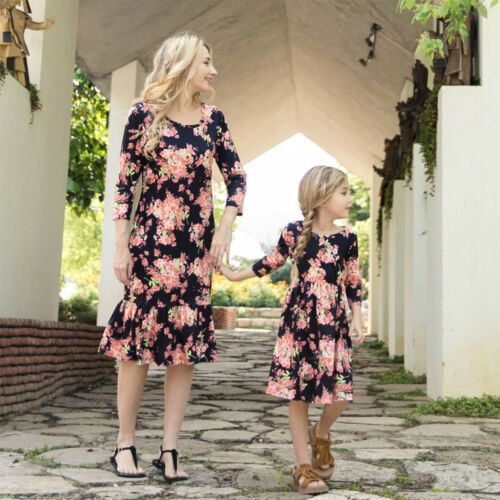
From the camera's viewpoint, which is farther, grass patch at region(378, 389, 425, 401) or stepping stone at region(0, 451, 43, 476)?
grass patch at region(378, 389, 425, 401)

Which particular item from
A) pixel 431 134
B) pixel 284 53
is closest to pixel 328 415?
pixel 431 134

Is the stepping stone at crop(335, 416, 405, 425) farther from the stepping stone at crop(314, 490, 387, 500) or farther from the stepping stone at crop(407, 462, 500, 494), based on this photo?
the stepping stone at crop(314, 490, 387, 500)

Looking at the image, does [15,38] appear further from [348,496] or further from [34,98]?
[348,496]

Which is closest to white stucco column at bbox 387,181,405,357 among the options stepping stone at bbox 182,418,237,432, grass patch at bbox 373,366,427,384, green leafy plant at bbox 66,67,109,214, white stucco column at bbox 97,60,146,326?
grass patch at bbox 373,366,427,384

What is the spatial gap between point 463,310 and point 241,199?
2292mm

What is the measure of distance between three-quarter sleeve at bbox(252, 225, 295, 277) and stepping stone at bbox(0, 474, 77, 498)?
99cm

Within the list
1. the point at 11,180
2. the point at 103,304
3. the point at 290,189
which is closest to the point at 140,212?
the point at 11,180

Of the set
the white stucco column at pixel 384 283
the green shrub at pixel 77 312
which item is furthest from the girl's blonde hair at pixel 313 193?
the green shrub at pixel 77 312

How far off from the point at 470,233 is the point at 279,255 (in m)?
2.24

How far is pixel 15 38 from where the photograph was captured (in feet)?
15.3

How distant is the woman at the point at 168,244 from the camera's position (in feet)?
8.93

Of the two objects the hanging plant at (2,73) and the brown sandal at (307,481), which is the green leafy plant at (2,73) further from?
the brown sandal at (307,481)

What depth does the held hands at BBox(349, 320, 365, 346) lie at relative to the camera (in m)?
2.80

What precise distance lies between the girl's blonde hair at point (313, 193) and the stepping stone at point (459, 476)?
90 centimetres
